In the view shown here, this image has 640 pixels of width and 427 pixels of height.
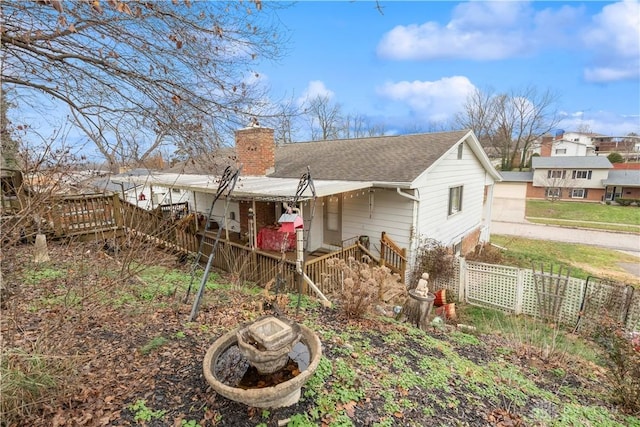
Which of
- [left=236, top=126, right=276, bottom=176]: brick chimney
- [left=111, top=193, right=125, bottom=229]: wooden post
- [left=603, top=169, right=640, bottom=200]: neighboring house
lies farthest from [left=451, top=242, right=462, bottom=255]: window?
[left=603, top=169, right=640, bottom=200]: neighboring house

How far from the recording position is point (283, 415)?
287 centimetres

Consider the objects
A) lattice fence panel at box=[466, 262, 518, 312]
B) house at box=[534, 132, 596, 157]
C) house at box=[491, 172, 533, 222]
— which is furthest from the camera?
house at box=[534, 132, 596, 157]

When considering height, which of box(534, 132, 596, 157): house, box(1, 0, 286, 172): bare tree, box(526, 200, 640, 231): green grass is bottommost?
box(526, 200, 640, 231): green grass

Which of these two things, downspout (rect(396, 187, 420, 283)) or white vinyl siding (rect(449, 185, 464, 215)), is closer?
downspout (rect(396, 187, 420, 283))

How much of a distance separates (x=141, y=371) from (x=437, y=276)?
8.58 m

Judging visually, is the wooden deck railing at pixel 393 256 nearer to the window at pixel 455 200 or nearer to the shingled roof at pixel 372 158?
the shingled roof at pixel 372 158

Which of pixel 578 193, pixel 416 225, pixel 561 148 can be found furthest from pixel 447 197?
pixel 561 148

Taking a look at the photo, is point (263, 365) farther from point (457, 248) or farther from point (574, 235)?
point (574, 235)

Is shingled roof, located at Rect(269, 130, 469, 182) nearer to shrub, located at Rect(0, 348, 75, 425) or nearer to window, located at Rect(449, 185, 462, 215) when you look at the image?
window, located at Rect(449, 185, 462, 215)

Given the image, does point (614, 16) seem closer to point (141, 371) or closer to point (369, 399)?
point (369, 399)

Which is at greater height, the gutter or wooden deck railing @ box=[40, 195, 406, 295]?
the gutter

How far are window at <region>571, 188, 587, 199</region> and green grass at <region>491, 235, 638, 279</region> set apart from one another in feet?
79.9

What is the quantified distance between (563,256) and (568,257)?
20cm

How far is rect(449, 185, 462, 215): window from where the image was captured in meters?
11.6
